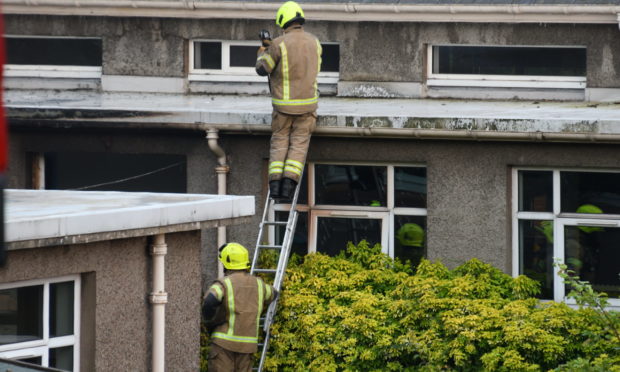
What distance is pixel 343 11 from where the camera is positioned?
1403 centimetres

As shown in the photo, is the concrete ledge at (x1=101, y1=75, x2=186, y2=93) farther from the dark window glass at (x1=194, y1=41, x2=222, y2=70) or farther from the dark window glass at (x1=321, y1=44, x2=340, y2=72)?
the dark window glass at (x1=321, y1=44, x2=340, y2=72)

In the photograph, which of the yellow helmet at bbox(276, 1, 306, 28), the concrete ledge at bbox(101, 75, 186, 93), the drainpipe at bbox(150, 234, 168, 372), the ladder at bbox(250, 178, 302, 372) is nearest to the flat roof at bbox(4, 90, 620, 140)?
the concrete ledge at bbox(101, 75, 186, 93)

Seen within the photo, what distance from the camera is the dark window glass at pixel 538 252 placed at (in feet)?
40.8

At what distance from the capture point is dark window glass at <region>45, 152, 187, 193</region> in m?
13.5

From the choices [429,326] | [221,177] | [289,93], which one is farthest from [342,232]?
[429,326]

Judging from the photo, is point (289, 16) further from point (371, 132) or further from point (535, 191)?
point (535, 191)

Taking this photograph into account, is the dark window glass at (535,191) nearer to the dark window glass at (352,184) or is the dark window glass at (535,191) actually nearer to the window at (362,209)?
the window at (362,209)

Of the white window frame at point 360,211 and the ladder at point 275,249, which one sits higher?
the white window frame at point 360,211

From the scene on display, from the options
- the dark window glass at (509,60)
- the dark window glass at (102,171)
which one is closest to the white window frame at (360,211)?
the dark window glass at (102,171)

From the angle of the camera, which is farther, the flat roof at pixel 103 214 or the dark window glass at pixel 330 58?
the dark window glass at pixel 330 58

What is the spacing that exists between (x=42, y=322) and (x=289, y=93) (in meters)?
4.15

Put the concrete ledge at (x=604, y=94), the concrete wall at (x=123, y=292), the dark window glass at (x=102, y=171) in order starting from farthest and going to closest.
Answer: the dark window glass at (x=102, y=171) → the concrete ledge at (x=604, y=94) → the concrete wall at (x=123, y=292)

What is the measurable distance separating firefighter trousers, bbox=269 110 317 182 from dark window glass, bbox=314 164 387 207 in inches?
42.5

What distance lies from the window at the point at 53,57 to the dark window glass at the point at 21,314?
689 centimetres
